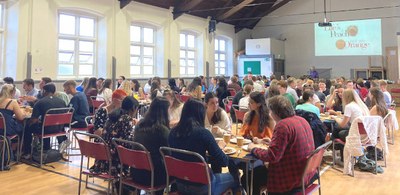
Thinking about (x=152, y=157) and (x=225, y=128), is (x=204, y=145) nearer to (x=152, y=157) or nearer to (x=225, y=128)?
(x=152, y=157)

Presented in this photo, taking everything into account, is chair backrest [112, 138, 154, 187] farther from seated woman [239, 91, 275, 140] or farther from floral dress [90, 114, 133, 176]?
seated woman [239, 91, 275, 140]

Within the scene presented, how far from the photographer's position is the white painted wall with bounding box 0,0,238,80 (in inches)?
301

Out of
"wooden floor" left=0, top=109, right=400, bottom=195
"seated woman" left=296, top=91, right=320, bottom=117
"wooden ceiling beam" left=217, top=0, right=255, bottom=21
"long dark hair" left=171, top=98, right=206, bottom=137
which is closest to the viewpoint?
"long dark hair" left=171, top=98, right=206, bottom=137

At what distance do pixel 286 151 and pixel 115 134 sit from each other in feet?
Result: 5.29

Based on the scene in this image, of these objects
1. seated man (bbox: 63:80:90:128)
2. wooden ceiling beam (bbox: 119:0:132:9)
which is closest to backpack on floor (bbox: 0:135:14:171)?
seated man (bbox: 63:80:90:128)

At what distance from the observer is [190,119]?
2.48m

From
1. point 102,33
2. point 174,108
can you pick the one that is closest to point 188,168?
point 174,108

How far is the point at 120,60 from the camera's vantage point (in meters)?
9.88

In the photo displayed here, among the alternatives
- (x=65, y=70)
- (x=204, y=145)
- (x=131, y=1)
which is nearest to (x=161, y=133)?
(x=204, y=145)

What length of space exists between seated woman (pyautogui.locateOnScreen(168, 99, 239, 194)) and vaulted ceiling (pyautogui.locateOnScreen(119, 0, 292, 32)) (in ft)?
26.6

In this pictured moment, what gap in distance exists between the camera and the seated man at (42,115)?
14.9ft

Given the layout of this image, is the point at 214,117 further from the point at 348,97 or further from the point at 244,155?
the point at 348,97

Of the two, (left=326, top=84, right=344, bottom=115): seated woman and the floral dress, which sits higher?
(left=326, top=84, right=344, bottom=115): seated woman

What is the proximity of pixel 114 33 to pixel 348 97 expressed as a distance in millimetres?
7215
